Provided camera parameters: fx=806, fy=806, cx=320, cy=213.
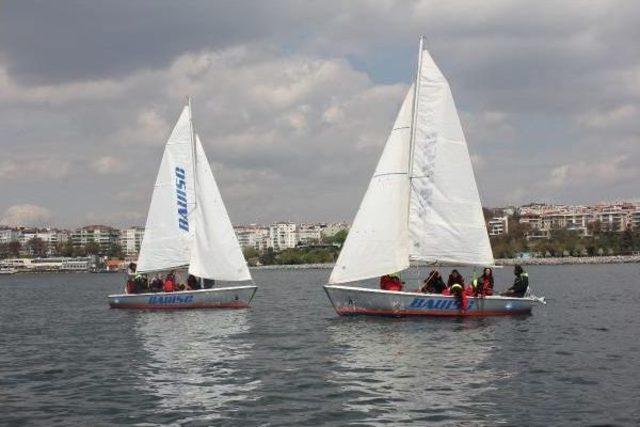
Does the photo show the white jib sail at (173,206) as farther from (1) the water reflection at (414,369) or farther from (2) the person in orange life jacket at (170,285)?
(1) the water reflection at (414,369)

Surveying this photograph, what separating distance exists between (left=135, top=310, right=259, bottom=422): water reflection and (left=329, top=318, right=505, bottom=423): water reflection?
265 centimetres

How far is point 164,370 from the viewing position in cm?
2081

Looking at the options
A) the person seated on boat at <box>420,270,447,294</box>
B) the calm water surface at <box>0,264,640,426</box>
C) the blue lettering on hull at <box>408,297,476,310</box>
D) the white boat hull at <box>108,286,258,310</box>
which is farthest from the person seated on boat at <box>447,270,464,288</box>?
the white boat hull at <box>108,286,258,310</box>

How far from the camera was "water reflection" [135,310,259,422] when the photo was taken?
657 inches

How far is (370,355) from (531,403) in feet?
22.5

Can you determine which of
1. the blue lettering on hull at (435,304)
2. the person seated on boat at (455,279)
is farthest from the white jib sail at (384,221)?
the person seated on boat at (455,279)

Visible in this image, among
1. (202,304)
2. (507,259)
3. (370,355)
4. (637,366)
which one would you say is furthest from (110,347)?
(507,259)

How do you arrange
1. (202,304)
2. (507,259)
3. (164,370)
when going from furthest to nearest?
(507,259), (202,304), (164,370)

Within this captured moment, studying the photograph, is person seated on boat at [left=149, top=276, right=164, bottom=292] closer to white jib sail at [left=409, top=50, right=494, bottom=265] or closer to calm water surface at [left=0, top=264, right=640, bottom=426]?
calm water surface at [left=0, top=264, right=640, bottom=426]

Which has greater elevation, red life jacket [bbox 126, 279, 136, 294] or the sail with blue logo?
the sail with blue logo

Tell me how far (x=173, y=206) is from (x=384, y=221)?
13395 millimetres

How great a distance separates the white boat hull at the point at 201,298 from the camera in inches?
1485

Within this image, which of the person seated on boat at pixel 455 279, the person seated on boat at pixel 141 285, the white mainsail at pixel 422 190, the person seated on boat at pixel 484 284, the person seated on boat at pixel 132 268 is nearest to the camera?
the person seated on boat at pixel 455 279

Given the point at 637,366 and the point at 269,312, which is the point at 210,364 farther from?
the point at 269,312
